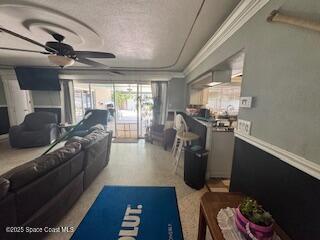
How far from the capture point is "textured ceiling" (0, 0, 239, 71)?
4.87 ft

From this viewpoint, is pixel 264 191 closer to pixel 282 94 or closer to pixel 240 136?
pixel 240 136

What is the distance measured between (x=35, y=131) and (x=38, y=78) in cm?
180

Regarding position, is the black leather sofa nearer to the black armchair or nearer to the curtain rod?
the curtain rod

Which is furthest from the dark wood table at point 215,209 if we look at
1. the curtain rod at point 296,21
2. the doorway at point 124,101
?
the doorway at point 124,101

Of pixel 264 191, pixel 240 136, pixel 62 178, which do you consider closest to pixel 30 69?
pixel 62 178

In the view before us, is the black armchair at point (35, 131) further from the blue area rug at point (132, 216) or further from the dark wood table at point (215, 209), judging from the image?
the dark wood table at point (215, 209)

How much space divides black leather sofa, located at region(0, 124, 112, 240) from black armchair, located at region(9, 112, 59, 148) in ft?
9.60

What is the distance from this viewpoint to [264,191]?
1191 mm

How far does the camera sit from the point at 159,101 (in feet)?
17.3

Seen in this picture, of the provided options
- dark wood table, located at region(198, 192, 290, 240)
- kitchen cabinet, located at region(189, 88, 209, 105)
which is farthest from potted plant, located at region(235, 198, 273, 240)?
kitchen cabinet, located at region(189, 88, 209, 105)

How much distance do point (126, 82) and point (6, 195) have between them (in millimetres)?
4559

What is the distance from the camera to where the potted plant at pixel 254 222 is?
2.77 ft

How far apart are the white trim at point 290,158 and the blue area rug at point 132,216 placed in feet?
4.19

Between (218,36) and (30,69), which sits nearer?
(218,36)
